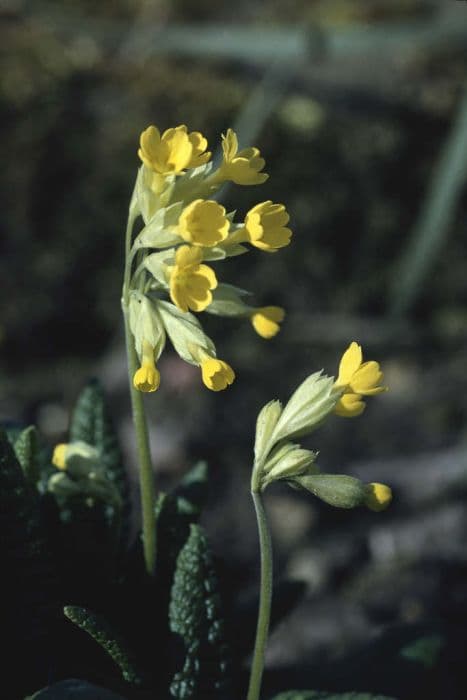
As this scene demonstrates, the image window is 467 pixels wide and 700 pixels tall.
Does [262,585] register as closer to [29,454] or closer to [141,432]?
[141,432]

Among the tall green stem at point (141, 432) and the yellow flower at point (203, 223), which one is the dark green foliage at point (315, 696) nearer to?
the tall green stem at point (141, 432)

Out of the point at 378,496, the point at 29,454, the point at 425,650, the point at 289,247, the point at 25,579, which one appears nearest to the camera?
the point at 378,496

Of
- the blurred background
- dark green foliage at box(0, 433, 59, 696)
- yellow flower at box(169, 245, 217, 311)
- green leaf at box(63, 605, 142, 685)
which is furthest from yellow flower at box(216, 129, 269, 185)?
the blurred background

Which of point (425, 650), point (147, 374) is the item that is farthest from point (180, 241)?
point (425, 650)

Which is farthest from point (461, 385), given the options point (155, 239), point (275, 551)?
point (155, 239)

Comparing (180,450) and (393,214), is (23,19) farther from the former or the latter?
(180,450)

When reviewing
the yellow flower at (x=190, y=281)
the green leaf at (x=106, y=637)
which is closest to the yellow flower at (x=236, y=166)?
the yellow flower at (x=190, y=281)

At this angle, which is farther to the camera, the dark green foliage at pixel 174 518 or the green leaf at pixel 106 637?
the dark green foliage at pixel 174 518
